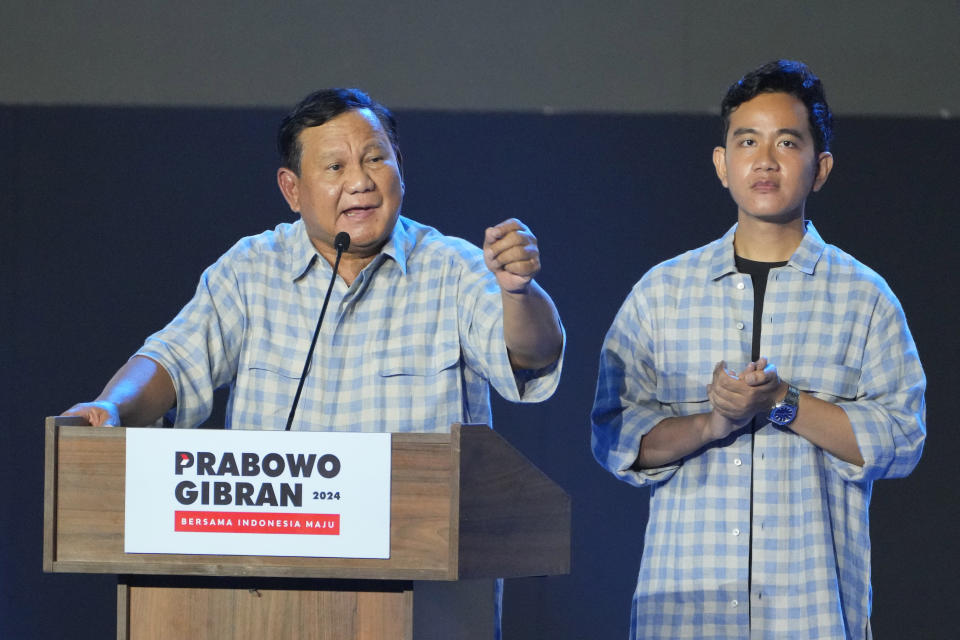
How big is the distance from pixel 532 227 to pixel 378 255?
147 centimetres

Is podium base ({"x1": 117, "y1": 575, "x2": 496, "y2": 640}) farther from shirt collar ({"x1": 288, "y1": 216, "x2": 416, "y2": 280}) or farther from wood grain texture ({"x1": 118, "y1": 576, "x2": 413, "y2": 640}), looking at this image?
shirt collar ({"x1": 288, "y1": 216, "x2": 416, "y2": 280})

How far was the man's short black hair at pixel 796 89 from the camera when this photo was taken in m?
2.26

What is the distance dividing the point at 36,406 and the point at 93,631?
2.46 ft

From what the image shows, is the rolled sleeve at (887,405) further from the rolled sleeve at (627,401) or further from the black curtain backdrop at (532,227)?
the black curtain backdrop at (532,227)

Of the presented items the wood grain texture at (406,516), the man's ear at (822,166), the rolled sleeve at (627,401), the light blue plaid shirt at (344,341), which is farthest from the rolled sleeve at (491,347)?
the man's ear at (822,166)

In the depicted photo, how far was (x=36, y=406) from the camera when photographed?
3682mm

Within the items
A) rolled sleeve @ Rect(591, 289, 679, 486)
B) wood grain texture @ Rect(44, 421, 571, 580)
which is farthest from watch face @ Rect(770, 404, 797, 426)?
wood grain texture @ Rect(44, 421, 571, 580)

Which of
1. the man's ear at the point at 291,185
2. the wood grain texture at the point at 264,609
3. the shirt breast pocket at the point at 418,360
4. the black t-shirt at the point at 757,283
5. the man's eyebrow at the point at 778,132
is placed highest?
the man's eyebrow at the point at 778,132

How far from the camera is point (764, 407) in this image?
203 cm

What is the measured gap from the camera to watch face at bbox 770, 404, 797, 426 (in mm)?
2057

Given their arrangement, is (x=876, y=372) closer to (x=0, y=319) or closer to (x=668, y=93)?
(x=668, y=93)

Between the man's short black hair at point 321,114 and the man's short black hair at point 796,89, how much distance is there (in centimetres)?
70

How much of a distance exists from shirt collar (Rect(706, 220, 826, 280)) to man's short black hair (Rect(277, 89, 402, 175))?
0.65 m

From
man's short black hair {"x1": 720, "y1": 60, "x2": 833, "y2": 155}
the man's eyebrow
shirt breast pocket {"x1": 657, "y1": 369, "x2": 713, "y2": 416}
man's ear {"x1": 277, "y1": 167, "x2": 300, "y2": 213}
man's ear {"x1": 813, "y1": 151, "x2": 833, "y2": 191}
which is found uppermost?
man's short black hair {"x1": 720, "y1": 60, "x2": 833, "y2": 155}
